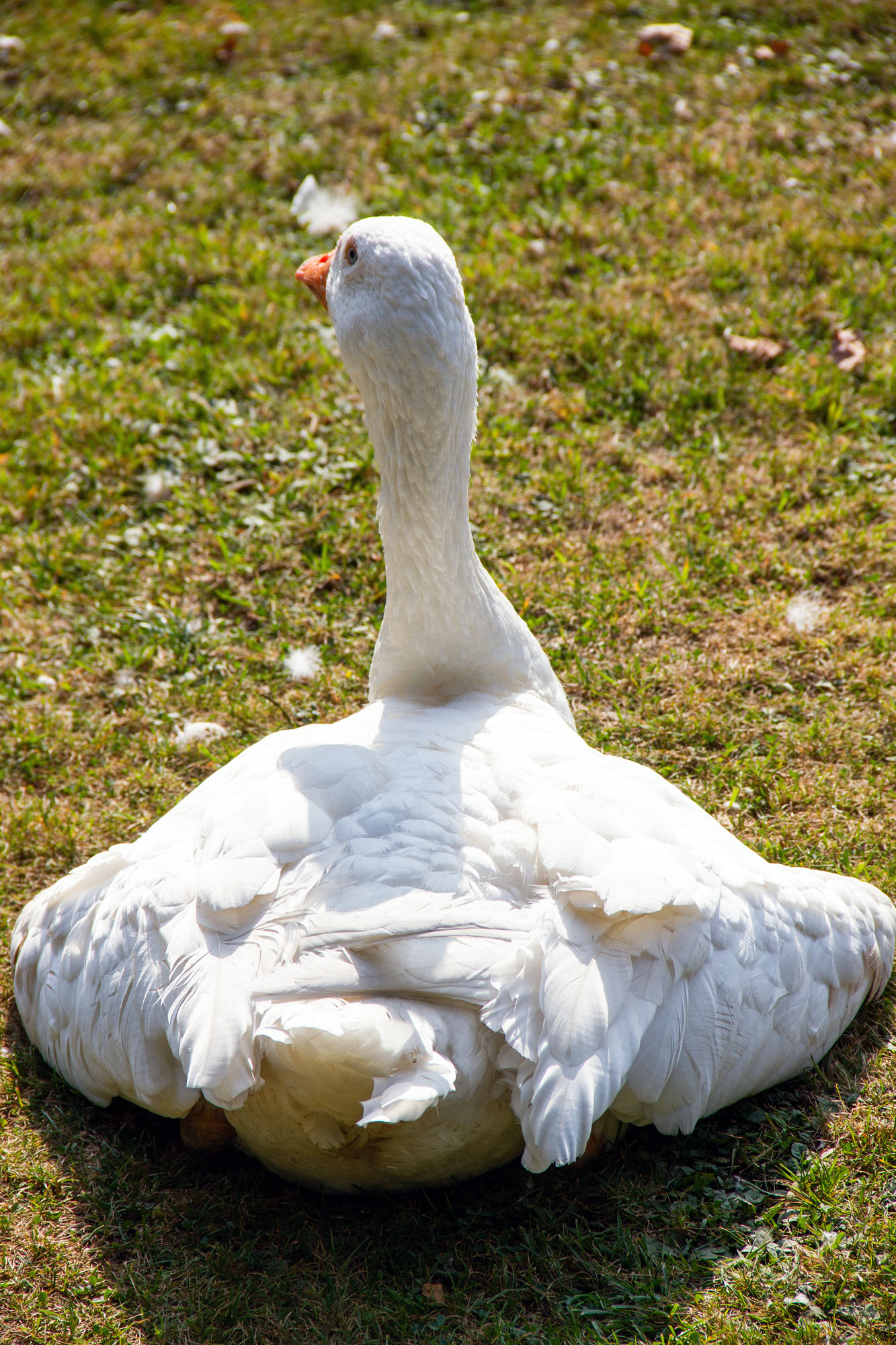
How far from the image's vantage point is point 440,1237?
2.90 m

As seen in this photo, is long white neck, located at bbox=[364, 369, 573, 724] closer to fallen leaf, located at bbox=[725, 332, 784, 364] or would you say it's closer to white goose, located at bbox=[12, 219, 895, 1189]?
white goose, located at bbox=[12, 219, 895, 1189]

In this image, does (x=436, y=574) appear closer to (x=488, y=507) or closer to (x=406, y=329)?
(x=406, y=329)

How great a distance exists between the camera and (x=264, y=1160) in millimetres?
2943

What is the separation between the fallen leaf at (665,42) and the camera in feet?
27.2

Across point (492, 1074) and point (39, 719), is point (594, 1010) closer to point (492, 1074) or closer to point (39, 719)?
point (492, 1074)

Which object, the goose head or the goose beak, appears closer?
the goose head

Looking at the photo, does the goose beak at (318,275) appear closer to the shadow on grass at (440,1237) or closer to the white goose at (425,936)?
the white goose at (425,936)

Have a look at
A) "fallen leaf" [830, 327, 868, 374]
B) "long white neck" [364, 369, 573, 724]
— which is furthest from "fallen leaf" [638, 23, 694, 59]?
"long white neck" [364, 369, 573, 724]

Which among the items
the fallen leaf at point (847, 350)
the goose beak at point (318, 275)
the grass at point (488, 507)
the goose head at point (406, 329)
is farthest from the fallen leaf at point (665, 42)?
the goose head at point (406, 329)

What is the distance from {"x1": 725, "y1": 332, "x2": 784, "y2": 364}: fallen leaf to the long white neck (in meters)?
3.09

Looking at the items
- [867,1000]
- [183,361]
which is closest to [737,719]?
[867,1000]

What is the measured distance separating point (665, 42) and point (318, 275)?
617cm

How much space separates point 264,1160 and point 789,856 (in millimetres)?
2039

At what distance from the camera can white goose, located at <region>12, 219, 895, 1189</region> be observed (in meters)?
2.43
